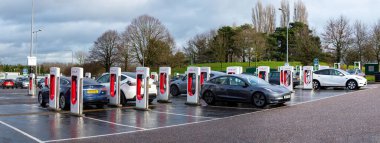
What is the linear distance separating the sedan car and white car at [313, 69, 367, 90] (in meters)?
11.7

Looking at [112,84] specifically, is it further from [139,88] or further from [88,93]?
[139,88]

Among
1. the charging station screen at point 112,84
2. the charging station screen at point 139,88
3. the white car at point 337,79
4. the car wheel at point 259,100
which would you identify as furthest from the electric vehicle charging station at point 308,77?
the charging station screen at point 112,84

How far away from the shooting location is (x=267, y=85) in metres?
16.3

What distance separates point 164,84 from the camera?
18.4 meters

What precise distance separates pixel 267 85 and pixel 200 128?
21.4 feet

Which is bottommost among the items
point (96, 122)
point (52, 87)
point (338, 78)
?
point (96, 122)

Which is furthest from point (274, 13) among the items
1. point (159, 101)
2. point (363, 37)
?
point (159, 101)

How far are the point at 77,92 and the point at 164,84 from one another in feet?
17.7

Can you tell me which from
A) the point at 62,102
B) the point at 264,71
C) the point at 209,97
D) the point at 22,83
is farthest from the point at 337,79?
the point at 22,83

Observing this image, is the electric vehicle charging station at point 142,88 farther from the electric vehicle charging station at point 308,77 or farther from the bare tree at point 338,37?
the bare tree at point 338,37

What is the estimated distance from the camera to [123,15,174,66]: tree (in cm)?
6894

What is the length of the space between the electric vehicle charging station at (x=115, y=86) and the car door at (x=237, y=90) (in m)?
4.46

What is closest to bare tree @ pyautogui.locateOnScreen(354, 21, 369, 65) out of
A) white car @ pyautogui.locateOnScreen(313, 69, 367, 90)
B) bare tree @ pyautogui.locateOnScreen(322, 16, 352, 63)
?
bare tree @ pyautogui.locateOnScreen(322, 16, 352, 63)

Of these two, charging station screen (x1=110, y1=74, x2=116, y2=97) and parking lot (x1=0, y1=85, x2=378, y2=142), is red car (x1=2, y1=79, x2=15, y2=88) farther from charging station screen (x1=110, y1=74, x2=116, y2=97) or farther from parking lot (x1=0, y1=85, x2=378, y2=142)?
parking lot (x1=0, y1=85, x2=378, y2=142)
